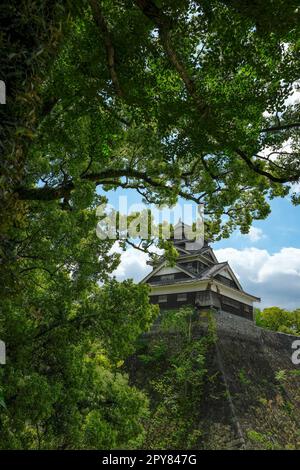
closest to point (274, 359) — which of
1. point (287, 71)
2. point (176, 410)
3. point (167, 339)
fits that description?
point (167, 339)

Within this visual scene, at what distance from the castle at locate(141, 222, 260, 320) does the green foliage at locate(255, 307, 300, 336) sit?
10.8 meters

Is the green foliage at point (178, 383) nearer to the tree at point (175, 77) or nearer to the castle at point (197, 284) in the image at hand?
the castle at point (197, 284)

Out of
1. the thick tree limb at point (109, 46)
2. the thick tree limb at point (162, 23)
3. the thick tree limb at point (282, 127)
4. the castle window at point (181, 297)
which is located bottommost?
the castle window at point (181, 297)

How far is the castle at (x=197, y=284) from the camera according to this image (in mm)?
21989

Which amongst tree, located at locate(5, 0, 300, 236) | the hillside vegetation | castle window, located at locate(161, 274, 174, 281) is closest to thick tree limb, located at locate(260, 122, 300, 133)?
tree, located at locate(5, 0, 300, 236)

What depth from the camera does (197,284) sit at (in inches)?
870

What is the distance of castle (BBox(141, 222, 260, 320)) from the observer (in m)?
22.0

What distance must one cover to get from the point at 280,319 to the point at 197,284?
18162 millimetres

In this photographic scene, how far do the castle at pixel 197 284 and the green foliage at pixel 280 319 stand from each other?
1081 centimetres

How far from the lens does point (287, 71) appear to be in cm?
615

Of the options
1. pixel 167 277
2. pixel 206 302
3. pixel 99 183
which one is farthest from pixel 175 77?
pixel 167 277

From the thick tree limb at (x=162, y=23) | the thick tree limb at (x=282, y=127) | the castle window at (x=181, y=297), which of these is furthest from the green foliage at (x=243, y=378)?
the thick tree limb at (x=162, y=23)

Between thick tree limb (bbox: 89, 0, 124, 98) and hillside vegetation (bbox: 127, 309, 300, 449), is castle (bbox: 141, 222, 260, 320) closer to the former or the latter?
hillside vegetation (bbox: 127, 309, 300, 449)
